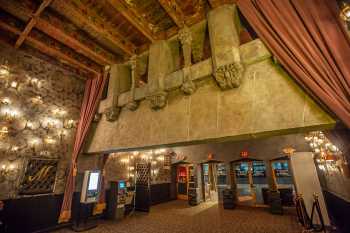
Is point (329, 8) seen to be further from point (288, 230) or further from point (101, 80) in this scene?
point (288, 230)

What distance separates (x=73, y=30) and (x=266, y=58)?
173 inches

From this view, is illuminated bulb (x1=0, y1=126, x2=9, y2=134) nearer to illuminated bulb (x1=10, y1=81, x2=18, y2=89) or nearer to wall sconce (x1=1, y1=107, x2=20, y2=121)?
wall sconce (x1=1, y1=107, x2=20, y2=121)

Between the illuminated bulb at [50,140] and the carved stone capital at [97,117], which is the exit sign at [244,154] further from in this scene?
the illuminated bulb at [50,140]

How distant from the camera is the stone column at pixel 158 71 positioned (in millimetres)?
3400

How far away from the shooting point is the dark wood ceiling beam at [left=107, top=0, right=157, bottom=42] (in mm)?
3062

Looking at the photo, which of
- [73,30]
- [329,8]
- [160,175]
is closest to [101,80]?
[73,30]

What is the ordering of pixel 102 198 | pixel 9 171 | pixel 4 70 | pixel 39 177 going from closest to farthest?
pixel 9 171
pixel 4 70
pixel 39 177
pixel 102 198

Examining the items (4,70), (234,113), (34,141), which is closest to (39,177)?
(34,141)

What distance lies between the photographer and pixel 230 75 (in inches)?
102

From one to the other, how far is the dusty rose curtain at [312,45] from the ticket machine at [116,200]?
6462 mm

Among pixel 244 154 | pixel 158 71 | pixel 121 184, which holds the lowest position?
pixel 121 184

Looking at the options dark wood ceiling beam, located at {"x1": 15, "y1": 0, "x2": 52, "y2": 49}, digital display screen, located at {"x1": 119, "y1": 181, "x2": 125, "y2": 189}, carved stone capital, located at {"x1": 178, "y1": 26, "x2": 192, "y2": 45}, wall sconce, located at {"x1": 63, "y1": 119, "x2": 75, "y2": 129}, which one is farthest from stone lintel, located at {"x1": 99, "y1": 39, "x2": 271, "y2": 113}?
digital display screen, located at {"x1": 119, "y1": 181, "x2": 125, "y2": 189}

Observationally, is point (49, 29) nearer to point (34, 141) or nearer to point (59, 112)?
point (59, 112)

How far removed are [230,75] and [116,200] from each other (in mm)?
6014
